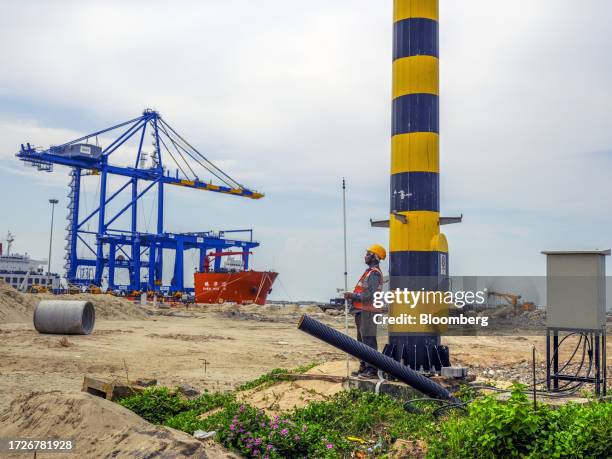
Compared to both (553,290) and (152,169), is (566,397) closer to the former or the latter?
(553,290)

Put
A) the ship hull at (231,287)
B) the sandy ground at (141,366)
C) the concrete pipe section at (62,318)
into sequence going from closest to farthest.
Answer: the sandy ground at (141,366) → the concrete pipe section at (62,318) → the ship hull at (231,287)

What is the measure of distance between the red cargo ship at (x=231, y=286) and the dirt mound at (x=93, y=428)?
5447 centimetres

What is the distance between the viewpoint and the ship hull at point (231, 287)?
6222cm

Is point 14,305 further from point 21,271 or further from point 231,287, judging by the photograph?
point 21,271

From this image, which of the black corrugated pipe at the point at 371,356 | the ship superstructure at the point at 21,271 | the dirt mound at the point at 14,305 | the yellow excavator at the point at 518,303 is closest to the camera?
the black corrugated pipe at the point at 371,356

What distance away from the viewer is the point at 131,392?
29.1ft

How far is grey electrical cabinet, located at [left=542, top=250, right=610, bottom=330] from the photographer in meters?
8.17

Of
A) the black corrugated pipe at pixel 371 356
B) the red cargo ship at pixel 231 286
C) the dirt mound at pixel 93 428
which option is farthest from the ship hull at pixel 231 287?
the black corrugated pipe at pixel 371 356

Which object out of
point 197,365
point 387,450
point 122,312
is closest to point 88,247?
point 122,312

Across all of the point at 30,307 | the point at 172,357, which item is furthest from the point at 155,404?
the point at 30,307

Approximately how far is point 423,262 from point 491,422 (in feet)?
13.6

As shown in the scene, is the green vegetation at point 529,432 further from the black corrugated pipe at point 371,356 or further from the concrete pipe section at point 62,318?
the concrete pipe section at point 62,318

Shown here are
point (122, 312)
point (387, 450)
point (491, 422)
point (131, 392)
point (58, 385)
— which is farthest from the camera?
point (122, 312)
